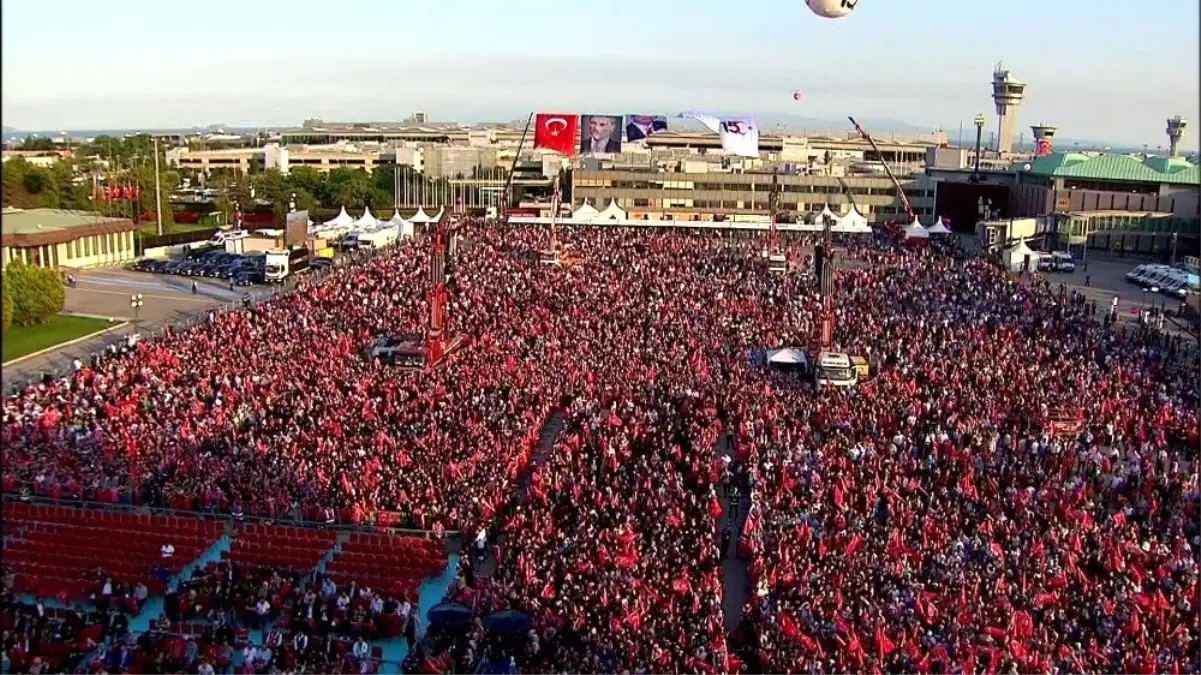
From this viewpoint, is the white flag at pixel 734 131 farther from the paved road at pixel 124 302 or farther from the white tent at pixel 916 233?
the paved road at pixel 124 302

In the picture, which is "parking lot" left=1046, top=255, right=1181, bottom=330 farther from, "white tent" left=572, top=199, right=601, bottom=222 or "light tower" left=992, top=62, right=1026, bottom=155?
"light tower" left=992, top=62, right=1026, bottom=155

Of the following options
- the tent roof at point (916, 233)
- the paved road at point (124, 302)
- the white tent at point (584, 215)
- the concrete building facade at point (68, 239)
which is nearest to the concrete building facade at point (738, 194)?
the white tent at point (584, 215)

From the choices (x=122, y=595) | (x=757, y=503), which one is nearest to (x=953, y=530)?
(x=757, y=503)

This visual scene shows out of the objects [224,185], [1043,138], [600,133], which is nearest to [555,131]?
[600,133]

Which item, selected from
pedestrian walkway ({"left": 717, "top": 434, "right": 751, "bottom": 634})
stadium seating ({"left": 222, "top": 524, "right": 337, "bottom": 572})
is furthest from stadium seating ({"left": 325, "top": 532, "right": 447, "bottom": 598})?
pedestrian walkway ({"left": 717, "top": 434, "right": 751, "bottom": 634})

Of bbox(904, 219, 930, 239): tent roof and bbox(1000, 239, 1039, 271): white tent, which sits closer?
bbox(1000, 239, 1039, 271): white tent

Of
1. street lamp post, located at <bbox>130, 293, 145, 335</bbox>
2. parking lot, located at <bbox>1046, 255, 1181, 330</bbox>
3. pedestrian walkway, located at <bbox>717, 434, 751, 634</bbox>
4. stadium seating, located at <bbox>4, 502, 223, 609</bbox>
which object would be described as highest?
parking lot, located at <bbox>1046, 255, 1181, 330</bbox>

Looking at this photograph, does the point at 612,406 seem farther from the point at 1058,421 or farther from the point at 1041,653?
the point at 1041,653
